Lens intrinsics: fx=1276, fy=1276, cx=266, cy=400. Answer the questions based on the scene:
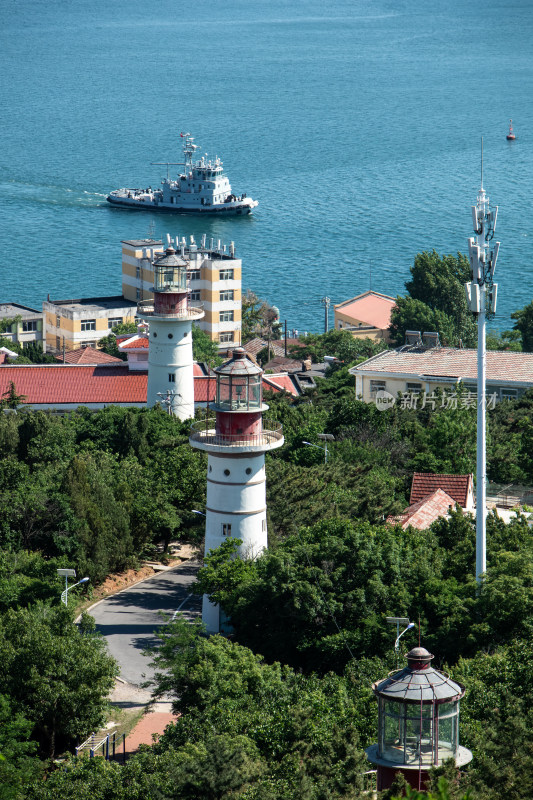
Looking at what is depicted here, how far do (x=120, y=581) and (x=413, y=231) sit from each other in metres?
95.7

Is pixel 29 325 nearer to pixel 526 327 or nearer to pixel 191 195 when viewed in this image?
pixel 526 327

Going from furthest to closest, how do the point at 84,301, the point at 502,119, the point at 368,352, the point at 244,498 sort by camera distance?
1. the point at 502,119
2. the point at 84,301
3. the point at 368,352
4. the point at 244,498

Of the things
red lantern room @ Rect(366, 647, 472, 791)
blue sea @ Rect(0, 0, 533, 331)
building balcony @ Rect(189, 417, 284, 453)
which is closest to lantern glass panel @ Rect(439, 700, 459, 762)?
red lantern room @ Rect(366, 647, 472, 791)

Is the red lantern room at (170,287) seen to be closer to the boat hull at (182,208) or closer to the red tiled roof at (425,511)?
the red tiled roof at (425,511)

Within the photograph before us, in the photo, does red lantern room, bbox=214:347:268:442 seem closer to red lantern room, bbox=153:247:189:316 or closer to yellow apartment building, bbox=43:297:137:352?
red lantern room, bbox=153:247:189:316

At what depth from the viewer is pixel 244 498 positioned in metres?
31.6

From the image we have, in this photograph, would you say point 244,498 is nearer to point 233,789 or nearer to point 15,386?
point 233,789

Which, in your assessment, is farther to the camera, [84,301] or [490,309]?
[84,301]

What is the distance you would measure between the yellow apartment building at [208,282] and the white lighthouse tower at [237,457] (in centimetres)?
5014

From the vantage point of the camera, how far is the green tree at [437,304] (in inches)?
3140

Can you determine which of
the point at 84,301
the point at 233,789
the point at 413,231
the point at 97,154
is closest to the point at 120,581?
the point at 233,789

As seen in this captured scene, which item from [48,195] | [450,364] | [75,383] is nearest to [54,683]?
[75,383]

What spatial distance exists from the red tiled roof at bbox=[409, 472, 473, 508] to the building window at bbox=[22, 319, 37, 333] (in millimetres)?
50232

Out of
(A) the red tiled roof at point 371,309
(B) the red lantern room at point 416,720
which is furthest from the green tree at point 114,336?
(B) the red lantern room at point 416,720
